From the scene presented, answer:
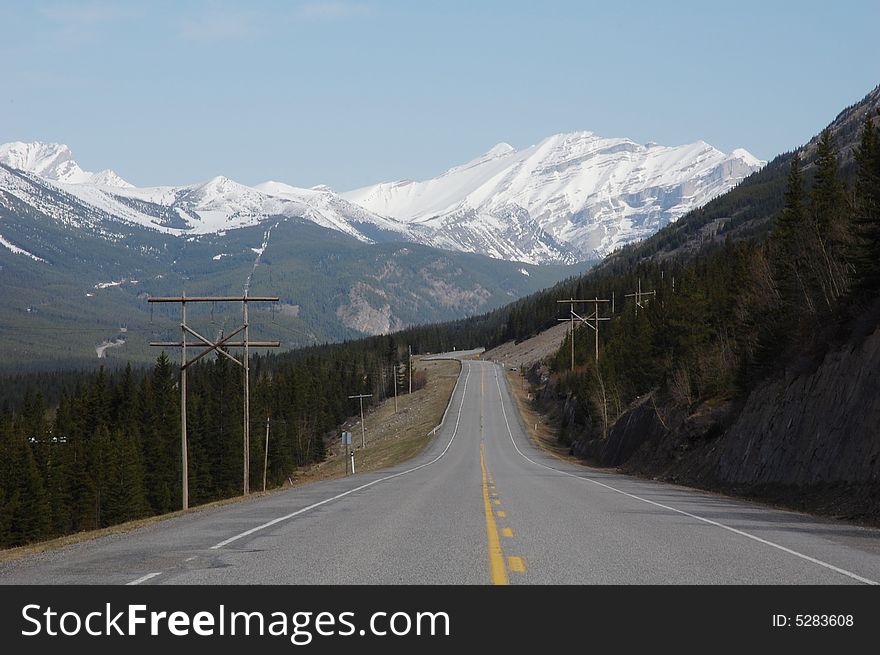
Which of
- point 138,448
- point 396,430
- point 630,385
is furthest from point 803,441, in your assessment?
point 396,430

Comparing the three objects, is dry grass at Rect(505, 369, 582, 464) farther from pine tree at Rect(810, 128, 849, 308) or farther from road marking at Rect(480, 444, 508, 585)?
road marking at Rect(480, 444, 508, 585)

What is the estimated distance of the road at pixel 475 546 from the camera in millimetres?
10719

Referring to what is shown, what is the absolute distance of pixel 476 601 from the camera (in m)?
9.08

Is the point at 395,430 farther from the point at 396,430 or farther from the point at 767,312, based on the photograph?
the point at 767,312

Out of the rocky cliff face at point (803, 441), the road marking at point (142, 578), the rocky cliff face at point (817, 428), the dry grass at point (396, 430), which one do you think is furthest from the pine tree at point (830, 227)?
the dry grass at point (396, 430)

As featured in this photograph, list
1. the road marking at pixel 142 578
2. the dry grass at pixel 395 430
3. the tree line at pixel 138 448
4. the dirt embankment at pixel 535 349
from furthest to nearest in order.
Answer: the dirt embankment at pixel 535 349 → the dry grass at pixel 395 430 → the tree line at pixel 138 448 → the road marking at pixel 142 578

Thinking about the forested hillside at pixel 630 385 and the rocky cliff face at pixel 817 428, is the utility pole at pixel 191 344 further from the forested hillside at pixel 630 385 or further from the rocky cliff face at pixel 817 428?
the forested hillside at pixel 630 385

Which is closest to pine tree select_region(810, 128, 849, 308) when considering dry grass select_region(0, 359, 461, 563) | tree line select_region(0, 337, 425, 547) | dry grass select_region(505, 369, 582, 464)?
dry grass select_region(505, 369, 582, 464)

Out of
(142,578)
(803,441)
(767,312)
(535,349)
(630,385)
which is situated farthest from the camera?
(535,349)

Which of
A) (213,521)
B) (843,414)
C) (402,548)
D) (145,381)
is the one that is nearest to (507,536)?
(402,548)

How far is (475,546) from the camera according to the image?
43.4 feet

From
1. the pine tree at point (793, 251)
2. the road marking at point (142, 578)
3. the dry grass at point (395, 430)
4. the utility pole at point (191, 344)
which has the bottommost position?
the dry grass at point (395, 430)

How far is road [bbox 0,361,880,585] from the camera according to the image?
1072cm

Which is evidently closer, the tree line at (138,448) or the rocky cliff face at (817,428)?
the rocky cliff face at (817,428)
